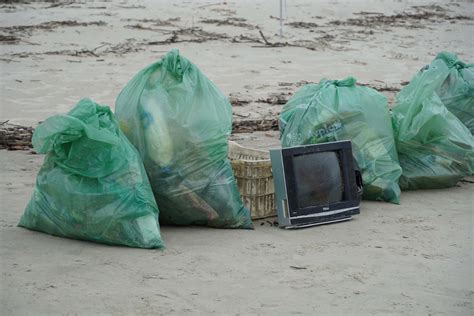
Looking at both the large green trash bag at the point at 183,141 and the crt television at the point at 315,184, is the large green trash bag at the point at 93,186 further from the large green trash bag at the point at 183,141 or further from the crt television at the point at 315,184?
the crt television at the point at 315,184

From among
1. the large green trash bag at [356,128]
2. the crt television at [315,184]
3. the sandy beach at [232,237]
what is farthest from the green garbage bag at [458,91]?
the crt television at [315,184]

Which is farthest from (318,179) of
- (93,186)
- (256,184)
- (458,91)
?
(458,91)

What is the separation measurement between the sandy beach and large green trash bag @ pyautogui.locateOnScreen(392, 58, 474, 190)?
111 mm

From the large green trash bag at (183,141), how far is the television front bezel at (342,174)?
0.24 m

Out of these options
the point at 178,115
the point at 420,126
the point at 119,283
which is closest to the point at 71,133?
the point at 178,115

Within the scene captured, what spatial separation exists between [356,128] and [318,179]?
0.46 m

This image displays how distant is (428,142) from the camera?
16.9ft

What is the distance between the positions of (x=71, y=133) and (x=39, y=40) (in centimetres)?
538

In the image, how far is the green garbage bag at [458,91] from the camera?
5.58 metres

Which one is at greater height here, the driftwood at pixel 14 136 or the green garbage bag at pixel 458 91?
the green garbage bag at pixel 458 91

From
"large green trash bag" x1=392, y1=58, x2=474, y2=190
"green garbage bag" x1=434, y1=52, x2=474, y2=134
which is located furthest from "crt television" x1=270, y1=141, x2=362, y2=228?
"green garbage bag" x1=434, y1=52, x2=474, y2=134

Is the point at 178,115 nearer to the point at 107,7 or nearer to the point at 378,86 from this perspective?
the point at 378,86

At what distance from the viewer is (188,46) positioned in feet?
30.4

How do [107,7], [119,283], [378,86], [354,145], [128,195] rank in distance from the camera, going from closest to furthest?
[119,283]
[128,195]
[354,145]
[378,86]
[107,7]
